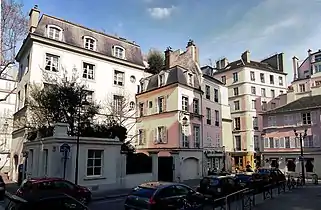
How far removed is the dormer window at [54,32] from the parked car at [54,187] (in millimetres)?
19084

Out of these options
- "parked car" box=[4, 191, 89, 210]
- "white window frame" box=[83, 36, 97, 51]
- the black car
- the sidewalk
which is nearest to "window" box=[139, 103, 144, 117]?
"white window frame" box=[83, 36, 97, 51]

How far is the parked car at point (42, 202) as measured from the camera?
23.2 feet

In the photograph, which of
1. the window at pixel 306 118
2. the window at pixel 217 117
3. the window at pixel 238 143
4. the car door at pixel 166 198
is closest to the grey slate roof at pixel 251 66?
the window at pixel 238 143

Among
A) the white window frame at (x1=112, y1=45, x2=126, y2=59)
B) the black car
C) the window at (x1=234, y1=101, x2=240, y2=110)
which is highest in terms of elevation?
the white window frame at (x1=112, y1=45, x2=126, y2=59)

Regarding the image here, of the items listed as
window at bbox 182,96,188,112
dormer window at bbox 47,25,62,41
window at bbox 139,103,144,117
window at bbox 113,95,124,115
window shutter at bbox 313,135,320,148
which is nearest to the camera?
dormer window at bbox 47,25,62,41

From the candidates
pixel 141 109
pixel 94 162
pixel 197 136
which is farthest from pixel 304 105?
pixel 94 162

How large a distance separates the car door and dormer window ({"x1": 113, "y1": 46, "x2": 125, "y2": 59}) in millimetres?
25331

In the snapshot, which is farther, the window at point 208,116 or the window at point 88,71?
the window at point 208,116

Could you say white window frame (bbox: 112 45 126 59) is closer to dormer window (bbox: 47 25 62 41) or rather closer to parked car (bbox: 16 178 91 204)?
dormer window (bbox: 47 25 62 41)

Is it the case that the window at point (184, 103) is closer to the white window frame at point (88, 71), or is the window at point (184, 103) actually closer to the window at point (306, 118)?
the white window frame at point (88, 71)

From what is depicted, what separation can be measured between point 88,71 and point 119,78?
13.6ft

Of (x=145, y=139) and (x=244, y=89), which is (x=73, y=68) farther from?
(x=244, y=89)

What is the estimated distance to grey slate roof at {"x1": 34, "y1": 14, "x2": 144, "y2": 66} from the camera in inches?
1136

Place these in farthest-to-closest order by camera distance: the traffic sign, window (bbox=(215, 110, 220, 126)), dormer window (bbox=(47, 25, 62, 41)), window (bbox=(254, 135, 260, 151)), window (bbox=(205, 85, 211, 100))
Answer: window (bbox=(254, 135, 260, 151)), window (bbox=(215, 110, 220, 126)), window (bbox=(205, 85, 211, 100)), dormer window (bbox=(47, 25, 62, 41)), the traffic sign
